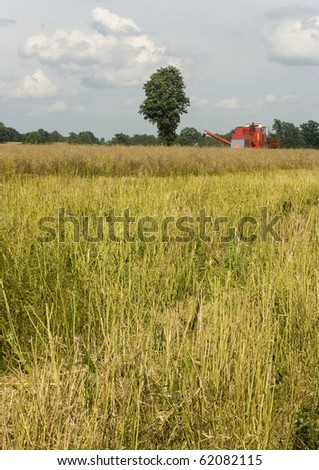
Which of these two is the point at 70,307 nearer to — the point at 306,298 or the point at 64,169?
the point at 306,298

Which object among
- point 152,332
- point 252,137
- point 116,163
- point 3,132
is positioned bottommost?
point 152,332

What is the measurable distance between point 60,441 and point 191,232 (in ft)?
10.0

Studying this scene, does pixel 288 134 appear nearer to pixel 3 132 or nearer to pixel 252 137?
pixel 3 132

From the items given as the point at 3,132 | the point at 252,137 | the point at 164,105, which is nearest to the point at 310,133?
the point at 3,132

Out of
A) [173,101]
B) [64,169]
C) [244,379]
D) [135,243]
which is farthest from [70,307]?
[173,101]

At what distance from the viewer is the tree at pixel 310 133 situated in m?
89.6

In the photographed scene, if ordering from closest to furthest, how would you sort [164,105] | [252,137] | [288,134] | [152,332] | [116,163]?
1. [152,332]
2. [116,163]
3. [252,137]
4. [164,105]
5. [288,134]

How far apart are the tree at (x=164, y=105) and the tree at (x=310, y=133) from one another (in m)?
49.1

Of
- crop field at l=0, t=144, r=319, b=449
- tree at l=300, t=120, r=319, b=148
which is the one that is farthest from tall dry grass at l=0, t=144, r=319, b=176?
tree at l=300, t=120, r=319, b=148

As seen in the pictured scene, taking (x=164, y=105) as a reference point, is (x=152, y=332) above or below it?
below

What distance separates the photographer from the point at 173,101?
4369 cm

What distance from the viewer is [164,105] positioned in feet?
143

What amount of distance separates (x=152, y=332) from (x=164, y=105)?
4270 cm

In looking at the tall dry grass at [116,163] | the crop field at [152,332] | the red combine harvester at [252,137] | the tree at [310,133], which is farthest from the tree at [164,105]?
the tree at [310,133]
